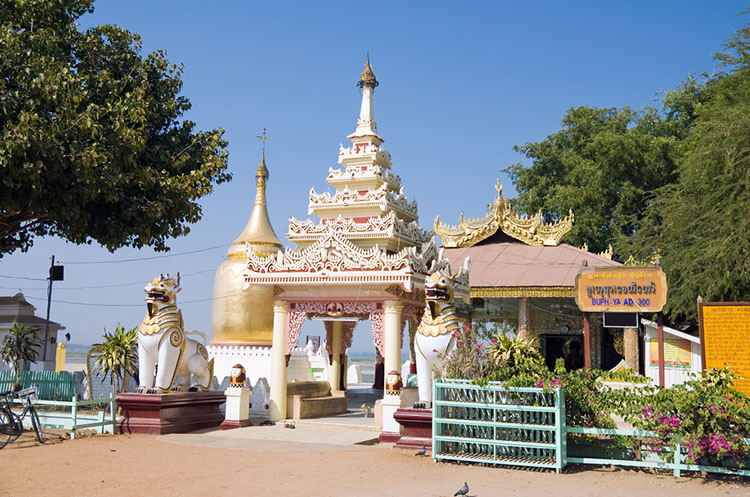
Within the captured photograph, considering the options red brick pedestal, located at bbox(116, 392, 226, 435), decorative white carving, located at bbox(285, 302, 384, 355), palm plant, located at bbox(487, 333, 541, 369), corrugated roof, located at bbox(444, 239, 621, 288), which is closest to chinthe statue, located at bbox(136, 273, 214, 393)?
red brick pedestal, located at bbox(116, 392, 226, 435)

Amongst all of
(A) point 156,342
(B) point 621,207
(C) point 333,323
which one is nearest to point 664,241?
(B) point 621,207

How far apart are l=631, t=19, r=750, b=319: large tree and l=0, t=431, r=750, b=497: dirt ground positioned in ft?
33.5

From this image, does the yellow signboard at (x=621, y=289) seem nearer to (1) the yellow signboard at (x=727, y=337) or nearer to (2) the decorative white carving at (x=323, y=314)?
(1) the yellow signboard at (x=727, y=337)

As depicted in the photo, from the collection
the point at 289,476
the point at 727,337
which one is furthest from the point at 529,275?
the point at 289,476

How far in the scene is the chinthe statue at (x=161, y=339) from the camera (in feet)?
48.3

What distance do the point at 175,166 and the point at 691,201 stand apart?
1469cm

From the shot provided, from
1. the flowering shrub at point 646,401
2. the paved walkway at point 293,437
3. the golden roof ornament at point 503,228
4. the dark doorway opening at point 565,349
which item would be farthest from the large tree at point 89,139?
the dark doorway opening at point 565,349

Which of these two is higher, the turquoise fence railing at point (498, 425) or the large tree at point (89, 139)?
the large tree at point (89, 139)

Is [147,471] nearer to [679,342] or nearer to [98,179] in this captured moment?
[98,179]

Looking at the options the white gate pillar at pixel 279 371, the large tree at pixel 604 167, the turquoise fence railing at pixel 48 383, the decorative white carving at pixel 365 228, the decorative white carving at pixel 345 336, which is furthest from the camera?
the large tree at pixel 604 167

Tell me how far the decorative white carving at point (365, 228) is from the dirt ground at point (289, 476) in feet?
19.5

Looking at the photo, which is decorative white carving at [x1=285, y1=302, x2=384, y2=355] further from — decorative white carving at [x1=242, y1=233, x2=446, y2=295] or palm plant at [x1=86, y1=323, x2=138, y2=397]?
palm plant at [x1=86, y1=323, x2=138, y2=397]

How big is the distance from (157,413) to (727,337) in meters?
10.7

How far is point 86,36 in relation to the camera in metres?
15.0
